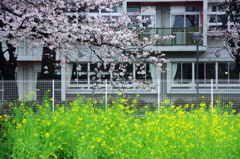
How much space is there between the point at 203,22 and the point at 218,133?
46.1 feet

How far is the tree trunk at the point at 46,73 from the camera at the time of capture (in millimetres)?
13758

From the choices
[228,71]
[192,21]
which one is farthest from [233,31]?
[228,71]

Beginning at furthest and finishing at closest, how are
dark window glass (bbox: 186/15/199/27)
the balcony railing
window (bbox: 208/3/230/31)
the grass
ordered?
1. dark window glass (bbox: 186/15/199/27)
2. window (bbox: 208/3/230/31)
3. the balcony railing
4. the grass

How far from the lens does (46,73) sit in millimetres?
14617

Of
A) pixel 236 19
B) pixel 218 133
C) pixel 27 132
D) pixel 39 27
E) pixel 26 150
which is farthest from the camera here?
pixel 236 19

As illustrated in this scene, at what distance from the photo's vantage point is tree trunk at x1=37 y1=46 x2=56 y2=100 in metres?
13.8

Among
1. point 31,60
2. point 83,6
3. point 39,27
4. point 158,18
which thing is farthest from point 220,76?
point 39,27

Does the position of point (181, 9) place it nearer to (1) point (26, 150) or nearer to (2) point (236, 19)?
(2) point (236, 19)

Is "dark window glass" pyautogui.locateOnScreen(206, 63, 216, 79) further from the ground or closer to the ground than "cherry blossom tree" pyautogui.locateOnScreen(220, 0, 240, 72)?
closer to the ground

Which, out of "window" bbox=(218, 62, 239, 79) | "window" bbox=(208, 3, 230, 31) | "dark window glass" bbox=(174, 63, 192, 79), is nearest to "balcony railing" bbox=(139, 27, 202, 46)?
"window" bbox=(208, 3, 230, 31)

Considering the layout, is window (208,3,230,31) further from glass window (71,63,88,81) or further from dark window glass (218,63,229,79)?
glass window (71,63,88,81)

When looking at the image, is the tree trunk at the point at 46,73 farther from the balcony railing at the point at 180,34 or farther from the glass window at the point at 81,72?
the balcony railing at the point at 180,34

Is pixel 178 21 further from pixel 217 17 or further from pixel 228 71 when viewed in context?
pixel 228 71

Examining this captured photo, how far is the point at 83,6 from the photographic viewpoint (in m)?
11.2
